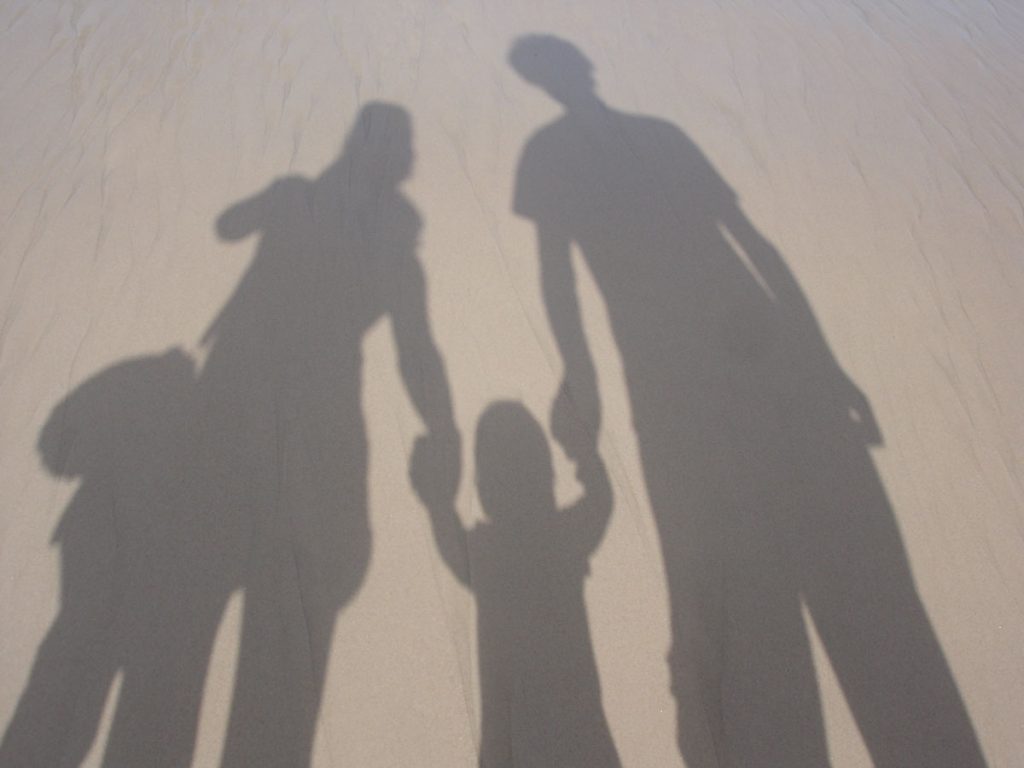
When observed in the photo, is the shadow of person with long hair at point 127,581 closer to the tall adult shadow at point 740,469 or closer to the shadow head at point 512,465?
the shadow head at point 512,465

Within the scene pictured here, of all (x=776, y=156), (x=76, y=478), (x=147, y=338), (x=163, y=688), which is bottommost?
Result: (x=163, y=688)

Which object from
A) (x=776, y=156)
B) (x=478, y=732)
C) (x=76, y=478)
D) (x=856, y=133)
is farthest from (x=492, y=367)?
(x=856, y=133)

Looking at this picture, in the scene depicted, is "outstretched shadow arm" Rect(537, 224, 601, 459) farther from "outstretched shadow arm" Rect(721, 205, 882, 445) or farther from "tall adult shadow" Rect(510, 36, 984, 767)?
"outstretched shadow arm" Rect(721, 205, 882, 445)

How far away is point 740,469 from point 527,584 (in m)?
1.05

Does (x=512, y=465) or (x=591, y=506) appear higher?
(x=512, y=465)

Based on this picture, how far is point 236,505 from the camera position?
2666 millimetres

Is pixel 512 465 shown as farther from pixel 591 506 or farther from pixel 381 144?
pixel 381 144

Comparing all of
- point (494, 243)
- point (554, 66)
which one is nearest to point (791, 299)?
point (494, 243)

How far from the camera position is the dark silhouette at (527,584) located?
2170 millimetres

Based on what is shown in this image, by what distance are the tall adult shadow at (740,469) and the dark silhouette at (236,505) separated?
950 mm

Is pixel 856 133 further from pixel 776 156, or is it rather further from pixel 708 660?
pixel 708 660

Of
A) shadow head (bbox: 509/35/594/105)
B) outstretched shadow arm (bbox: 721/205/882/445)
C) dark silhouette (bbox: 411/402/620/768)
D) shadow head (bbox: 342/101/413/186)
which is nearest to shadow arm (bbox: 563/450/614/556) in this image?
dark silhouette (bbox: 411/402/620/768)

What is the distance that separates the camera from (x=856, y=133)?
5.04m

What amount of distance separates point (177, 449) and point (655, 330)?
7.30 ft
